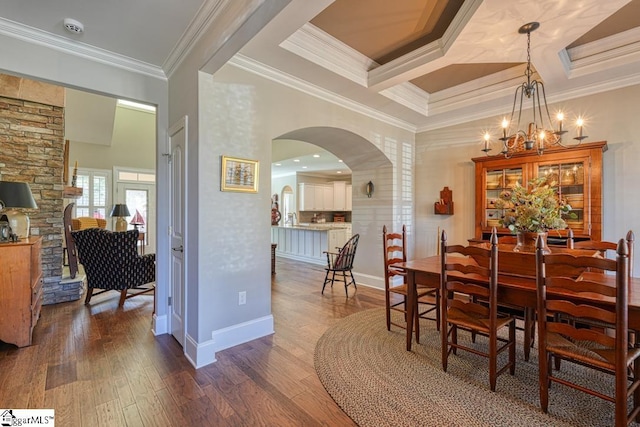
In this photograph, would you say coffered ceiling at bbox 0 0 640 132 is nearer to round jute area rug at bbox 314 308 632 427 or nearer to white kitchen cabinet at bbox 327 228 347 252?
round jute area rug at bbox 314 308 632 427

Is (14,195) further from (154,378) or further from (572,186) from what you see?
(572,186)

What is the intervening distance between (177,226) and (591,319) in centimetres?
324

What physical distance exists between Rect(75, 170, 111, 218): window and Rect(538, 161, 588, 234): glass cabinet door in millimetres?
8896

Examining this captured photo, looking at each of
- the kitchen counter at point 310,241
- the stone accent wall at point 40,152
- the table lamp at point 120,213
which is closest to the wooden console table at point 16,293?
the stone accent wall at point 40,152

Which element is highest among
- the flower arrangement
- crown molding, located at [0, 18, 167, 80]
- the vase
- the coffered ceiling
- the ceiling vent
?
the coffered ceiling

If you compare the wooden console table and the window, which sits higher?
the window

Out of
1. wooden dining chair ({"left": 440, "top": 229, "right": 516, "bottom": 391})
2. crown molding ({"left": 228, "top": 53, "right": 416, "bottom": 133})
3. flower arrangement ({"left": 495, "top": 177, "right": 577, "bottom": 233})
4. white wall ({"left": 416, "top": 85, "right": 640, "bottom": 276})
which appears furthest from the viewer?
white wall ({"left": 416, "top": 85, "right": 640, "bottom": 276})

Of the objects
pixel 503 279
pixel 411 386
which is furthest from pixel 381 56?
pixel 411 386

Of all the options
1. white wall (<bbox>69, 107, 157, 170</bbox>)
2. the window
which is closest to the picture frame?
white wall (<bbox>69, 107, 157, 170</bbox>)

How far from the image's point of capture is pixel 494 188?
4078mm

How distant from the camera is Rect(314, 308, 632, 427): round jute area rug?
1.78 m

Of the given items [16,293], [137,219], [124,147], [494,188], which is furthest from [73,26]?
[137,219]

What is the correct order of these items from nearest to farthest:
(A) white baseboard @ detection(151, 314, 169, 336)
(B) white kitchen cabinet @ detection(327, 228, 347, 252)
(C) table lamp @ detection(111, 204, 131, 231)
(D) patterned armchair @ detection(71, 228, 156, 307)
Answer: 1. (A) white baseboard @ detection(151, 314, 169, 336)
2. (D) patterned armchair @ detection(71, 228, 156, 307)
3. (C) table lamp @ detection(111, 204, 131, 231)
4. (B) white kitchen cabinet @ detection(327, 228, 347, 252)

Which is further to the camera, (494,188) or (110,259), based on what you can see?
(494,188)
